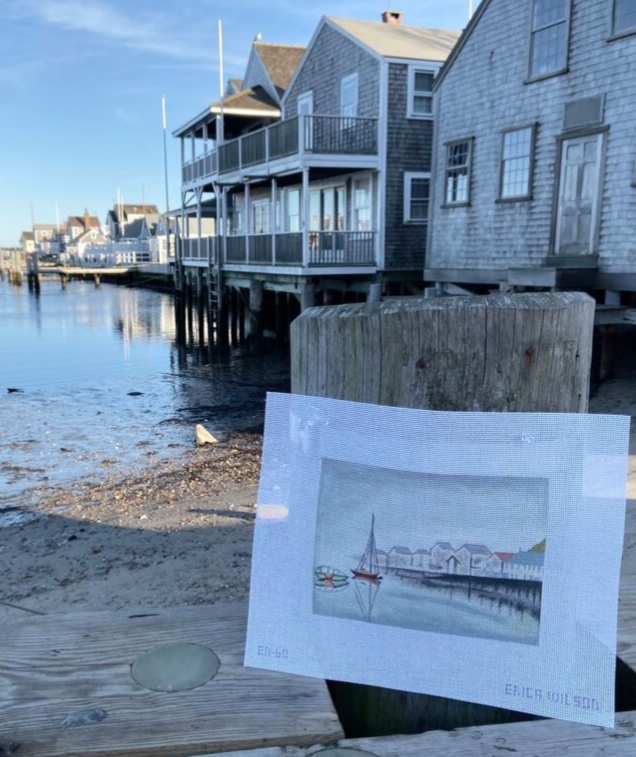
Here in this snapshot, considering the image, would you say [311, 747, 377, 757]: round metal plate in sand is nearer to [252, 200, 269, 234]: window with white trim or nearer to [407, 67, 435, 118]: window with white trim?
[407, 67, 435, 118]: window with white trim

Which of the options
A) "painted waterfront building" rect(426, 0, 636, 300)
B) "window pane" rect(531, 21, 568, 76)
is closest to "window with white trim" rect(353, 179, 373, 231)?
"painted waterfront building" rect(426, 0, 636, 300)

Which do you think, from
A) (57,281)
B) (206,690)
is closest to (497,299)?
(206,690)

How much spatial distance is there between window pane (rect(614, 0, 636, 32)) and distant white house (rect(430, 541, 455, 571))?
43.0 feet

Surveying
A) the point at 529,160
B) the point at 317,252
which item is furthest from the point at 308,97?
the point at 529,160

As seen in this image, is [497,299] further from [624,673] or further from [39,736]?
[39,736]

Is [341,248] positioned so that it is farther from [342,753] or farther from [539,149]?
[342,753]

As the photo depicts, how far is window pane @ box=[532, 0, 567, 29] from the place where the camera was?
515 inches

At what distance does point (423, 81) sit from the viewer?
63.9 feet

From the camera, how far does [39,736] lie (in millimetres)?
1447

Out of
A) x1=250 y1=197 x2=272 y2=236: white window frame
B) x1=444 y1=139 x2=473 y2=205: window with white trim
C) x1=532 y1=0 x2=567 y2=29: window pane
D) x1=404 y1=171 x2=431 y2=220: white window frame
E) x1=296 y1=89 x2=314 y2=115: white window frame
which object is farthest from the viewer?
x1=250 y1=197 x2=272 y2=236: white window frame

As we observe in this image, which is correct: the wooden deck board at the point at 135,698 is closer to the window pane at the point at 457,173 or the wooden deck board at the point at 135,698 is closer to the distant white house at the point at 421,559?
the distant white house at the point at 421,559

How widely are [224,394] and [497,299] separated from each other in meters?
13.7

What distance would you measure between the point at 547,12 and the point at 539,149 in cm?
265

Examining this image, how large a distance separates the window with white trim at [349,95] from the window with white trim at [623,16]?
967 centimetres
